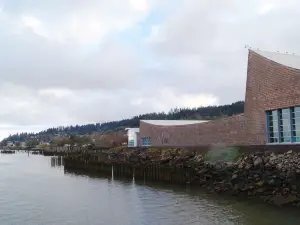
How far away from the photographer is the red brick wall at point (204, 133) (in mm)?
41375

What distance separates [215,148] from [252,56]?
10336 millimetres

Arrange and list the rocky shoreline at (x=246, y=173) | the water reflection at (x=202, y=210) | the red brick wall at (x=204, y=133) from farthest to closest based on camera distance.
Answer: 1. the red brick wall at (x=204, y=133)
2. the rocky shoreline at (x=246, y=173)
3. the water reflection at (x=202, y=210)

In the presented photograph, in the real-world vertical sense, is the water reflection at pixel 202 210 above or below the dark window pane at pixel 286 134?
below

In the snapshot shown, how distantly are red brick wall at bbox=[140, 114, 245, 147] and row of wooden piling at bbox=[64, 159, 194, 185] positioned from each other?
27.5 ft

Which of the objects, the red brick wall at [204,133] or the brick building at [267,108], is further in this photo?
the red brick wall at [204,133]

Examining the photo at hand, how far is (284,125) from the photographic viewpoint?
34.8m

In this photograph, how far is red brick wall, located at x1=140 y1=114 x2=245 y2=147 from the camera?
41.4 meters

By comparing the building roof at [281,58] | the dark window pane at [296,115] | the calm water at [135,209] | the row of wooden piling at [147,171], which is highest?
the building roof at [281,58]

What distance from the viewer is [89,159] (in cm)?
6569

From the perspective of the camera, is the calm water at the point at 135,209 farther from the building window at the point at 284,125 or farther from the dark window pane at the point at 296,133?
the dark window pane at the point at 296,133

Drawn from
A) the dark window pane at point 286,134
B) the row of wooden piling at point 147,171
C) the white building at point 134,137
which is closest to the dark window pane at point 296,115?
the dark window pane at point 286,134

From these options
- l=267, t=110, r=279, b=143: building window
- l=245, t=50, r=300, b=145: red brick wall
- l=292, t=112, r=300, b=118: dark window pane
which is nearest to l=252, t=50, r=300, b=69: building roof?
l=245, t=50, r=300, b=145: red brick wall

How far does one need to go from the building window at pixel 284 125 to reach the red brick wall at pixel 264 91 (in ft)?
1.81

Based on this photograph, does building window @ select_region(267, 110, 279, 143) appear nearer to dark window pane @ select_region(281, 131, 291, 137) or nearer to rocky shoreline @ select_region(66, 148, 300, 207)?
dark window pane @ select_region(281, 131, 291, 137)
